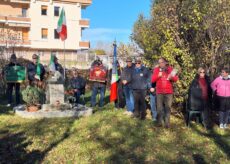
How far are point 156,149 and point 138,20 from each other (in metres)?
21.3

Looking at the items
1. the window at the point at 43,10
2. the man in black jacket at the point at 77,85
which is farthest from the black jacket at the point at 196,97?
the window at the point at 43,10

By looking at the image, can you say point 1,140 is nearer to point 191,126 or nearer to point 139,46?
point 191,126

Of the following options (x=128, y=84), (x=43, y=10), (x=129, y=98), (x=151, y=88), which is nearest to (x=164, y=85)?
(x=151, y=88)

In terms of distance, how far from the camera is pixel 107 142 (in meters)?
9.31

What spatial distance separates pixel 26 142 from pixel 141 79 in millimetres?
3934

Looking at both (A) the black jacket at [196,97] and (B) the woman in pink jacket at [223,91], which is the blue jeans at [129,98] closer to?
(A) the black jacket at [196,97]

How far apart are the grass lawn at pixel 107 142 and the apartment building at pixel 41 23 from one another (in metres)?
36.9

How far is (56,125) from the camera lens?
36.3ft

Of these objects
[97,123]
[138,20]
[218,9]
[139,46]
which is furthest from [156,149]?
[138,20]

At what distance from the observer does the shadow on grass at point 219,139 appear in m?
9.13

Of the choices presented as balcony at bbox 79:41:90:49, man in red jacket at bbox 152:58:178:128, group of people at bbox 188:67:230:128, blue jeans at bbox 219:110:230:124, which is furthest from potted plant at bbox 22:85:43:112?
balcony at bbox 79:41:90:49

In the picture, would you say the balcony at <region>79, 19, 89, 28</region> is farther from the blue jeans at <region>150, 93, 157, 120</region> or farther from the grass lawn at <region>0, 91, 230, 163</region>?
the blue jeans at <region>150, 93, 157, 120</region>

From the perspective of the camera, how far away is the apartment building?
159 feet

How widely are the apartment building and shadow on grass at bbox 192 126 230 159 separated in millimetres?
37832
